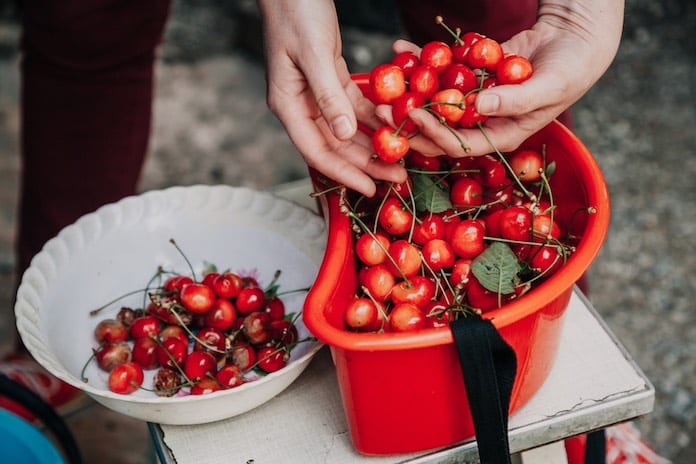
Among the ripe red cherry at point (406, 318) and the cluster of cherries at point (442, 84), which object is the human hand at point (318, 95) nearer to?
the cluster of cherries at point (442, 84)

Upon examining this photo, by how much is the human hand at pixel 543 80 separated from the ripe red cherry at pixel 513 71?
0.04 feet

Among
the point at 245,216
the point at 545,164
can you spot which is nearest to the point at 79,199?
the point at 245,216

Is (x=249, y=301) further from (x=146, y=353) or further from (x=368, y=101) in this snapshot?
(x=368, y=101)

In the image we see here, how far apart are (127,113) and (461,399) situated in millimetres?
1066

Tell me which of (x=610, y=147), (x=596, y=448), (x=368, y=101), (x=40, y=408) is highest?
(x=368, y=101)

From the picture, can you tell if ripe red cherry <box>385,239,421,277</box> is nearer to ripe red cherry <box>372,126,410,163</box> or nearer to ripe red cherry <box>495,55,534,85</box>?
ripe red cherry <box>372,126,410,163</box>

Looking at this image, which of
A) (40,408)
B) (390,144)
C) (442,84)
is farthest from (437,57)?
Answer: (40,408)

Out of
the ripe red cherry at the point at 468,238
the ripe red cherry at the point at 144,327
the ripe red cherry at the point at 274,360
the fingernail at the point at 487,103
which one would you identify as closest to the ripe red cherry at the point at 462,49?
the fingernail at the point at 487,103

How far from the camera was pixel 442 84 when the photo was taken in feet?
3.34

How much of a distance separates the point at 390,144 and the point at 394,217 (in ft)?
0.35

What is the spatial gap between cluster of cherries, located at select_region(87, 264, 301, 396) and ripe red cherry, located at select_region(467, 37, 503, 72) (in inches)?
16.5

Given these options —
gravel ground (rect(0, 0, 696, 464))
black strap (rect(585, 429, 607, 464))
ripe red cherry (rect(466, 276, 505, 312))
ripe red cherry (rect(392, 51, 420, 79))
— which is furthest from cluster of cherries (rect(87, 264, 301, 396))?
gravel ground (rect(0, 0, 696, 464))

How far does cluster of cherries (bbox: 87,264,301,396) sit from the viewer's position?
3.47 ft

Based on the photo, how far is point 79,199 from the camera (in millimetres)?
1741
